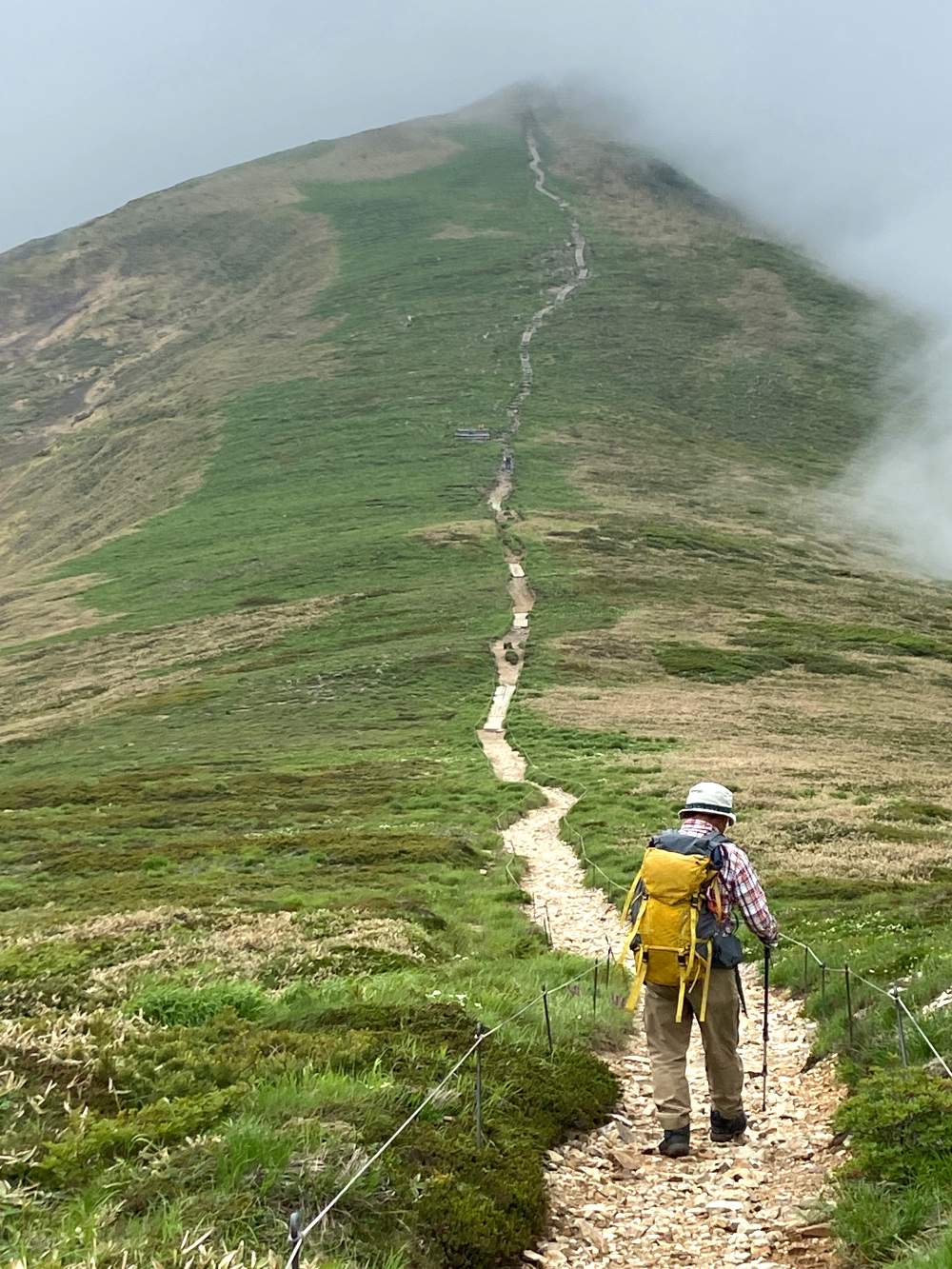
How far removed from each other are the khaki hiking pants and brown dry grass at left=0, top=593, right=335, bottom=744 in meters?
51.4

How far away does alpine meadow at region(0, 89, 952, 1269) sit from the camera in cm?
700

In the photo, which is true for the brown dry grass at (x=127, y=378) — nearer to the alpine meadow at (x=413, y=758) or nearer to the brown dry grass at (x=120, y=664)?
the alpine meadow at (x=413, y=758)

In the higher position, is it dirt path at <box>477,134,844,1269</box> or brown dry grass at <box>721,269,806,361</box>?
brown dry grass at <box>721,269,806,361</box>

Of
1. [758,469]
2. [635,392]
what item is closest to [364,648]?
[758,469]

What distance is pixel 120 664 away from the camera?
7012cm

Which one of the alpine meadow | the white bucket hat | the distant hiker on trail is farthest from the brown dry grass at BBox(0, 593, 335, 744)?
the distant hiker on trail

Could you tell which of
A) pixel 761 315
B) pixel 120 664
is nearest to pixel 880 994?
pixel 120 664

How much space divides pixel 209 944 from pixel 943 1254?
34.0 ft

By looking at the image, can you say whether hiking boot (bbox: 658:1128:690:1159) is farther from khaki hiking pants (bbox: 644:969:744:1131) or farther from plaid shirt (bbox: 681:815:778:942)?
plaid shirt (bbox: 681:815:778:942)

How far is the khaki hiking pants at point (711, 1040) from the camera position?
374 inches

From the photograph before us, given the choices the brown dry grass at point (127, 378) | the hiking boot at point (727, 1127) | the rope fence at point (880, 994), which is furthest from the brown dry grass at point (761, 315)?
the hiking boot at point (727, 1127)

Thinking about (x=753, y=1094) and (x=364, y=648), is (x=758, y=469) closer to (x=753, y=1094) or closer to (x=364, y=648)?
(x=364, y=648)

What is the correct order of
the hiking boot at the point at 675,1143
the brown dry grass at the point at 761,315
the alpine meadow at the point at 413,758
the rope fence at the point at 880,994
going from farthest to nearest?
the brown dry grass at the point at 761,315
the hiking boot at the point at 675,1143
the rope fence at the point at 880,994
the alpine meadow at the point at 413,758

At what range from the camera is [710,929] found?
30.9 feet
